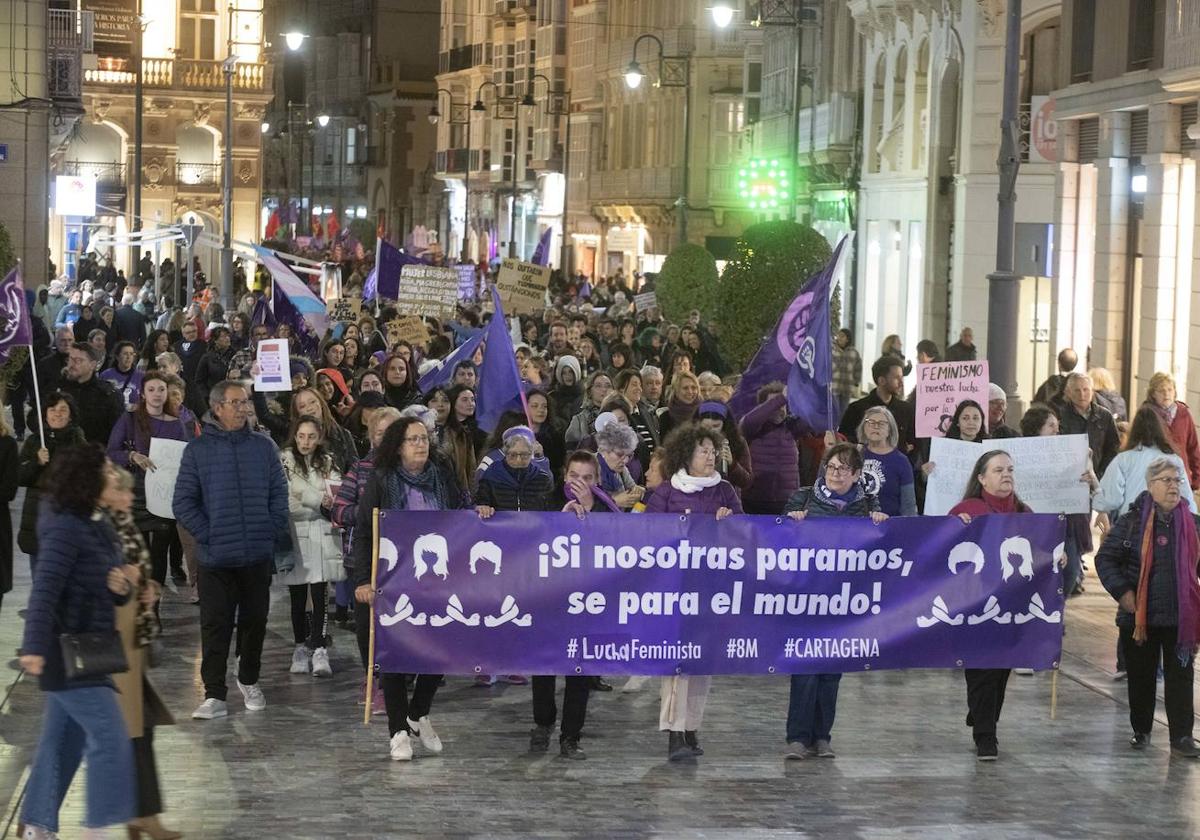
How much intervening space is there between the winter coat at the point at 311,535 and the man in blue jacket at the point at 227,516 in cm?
101

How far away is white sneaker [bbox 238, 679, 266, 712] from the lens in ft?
41.8

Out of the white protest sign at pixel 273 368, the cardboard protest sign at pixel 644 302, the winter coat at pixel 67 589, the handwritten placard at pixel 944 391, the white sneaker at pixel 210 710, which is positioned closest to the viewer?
the winter coat at pixel 67 589

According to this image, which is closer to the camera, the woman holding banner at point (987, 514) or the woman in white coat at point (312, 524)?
the woman holding banner at point (987, 514)

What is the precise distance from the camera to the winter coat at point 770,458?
52.9ft

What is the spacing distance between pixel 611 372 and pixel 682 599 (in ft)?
31.3

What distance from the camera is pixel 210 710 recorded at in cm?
1251

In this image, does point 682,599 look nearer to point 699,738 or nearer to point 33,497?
point 699,738

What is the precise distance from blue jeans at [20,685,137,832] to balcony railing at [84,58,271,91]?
5672 centimetres

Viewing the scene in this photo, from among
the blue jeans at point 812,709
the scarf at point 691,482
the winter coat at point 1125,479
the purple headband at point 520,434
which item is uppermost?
the purple headband at point 520,434

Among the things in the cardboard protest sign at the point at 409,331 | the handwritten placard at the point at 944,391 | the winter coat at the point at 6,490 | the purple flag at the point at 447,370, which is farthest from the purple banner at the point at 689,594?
the cardboard protest sign at the point at 409,331

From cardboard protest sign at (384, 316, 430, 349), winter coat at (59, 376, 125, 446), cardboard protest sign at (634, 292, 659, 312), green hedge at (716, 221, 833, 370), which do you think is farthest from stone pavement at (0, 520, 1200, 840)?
cardboard protest sign at (634, 292, 659, 312)

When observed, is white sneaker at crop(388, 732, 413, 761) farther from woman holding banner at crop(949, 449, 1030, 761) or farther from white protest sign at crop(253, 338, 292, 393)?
white protest sign at crop(253, 338, 292, 393)

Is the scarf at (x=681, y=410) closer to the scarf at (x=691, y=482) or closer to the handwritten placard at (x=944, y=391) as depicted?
the handwritten placard at (x=944, y=391)

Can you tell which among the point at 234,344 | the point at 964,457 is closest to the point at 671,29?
the point at 234,344
